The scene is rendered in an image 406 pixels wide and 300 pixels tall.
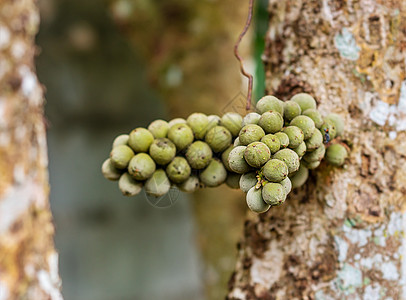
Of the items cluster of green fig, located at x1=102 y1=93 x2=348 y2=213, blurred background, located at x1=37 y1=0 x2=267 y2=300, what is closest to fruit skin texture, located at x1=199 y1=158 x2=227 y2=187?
cluster of green fig, located at x1=102 y1=93 x2=348 y2=213

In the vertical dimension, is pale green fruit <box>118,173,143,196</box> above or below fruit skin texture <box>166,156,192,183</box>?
below

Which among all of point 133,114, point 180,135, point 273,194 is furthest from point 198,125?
point 133,114

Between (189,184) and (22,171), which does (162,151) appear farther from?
(22,171)

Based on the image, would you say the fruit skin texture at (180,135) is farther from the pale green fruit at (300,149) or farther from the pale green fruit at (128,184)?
the pale green fruit at (300,149)

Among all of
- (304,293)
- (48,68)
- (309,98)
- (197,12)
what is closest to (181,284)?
(48,68)

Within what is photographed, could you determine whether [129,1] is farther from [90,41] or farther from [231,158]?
[231,158]

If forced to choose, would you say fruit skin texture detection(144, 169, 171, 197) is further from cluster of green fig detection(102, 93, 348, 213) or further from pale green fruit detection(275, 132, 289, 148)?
pale green fruit detection(275, 132, 289, 148)

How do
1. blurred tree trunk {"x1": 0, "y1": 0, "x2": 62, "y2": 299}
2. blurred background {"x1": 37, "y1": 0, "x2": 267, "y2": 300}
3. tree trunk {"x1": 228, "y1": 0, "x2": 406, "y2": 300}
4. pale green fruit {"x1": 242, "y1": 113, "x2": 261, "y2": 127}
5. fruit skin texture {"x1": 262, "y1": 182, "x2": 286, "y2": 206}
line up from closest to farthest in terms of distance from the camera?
blurred tree trunk {"x1": 0, "y1": 0, "x2": 62, "y2": 299}, fruit skin texture {"x1": 262, "y1": 182, "x2": 286, "y2": 206}, pale green fruit {"x1": 242, "y1": 113, "x2": 261, "y2": 127}, tree trunk {"x1": 228, "y1": 0, "x2": 406, "y2": 300}, blurred background {"x1": 37, "y1": 0, "x2": 267, "y2": 300}
